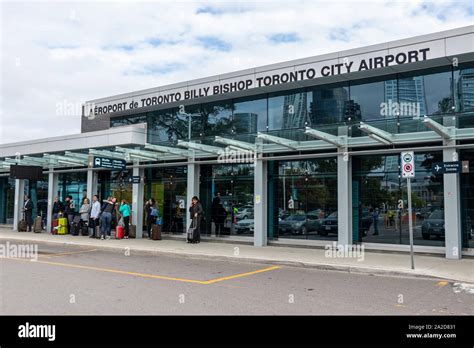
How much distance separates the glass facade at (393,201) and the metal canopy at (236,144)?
3.80m

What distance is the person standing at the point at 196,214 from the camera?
57.0 ft

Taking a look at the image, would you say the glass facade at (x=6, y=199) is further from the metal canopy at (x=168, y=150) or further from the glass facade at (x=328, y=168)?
the metal canopy at (x=168, y=150)

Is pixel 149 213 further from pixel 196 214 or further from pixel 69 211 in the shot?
pixel 69 211

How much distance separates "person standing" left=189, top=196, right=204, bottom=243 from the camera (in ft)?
57.0

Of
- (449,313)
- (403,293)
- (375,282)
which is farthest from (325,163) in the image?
(449,313)

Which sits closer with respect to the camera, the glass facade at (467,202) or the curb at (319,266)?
the curb at (319,266)

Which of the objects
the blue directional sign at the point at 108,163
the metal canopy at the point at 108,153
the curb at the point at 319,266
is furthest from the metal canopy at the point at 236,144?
the metal canopy at the point at 108,153

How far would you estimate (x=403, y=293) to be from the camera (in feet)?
28.2

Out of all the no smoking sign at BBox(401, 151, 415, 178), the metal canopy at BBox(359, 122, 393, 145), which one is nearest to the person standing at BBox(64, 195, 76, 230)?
the metal canopy at BBox(359, 122, 393, 145)

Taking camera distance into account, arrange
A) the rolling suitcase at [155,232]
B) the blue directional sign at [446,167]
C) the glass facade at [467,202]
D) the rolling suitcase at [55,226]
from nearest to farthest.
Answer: the blue directional sign at [446,167] → the glass facade at [467,202] → the rolling suitcase at [155,232] → the rolling suitcase at [55,226]

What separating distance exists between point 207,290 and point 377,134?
7.49 meters

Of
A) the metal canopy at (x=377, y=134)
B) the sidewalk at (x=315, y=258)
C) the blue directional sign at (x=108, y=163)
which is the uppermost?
the metal canopy at (x=377, y=134)
